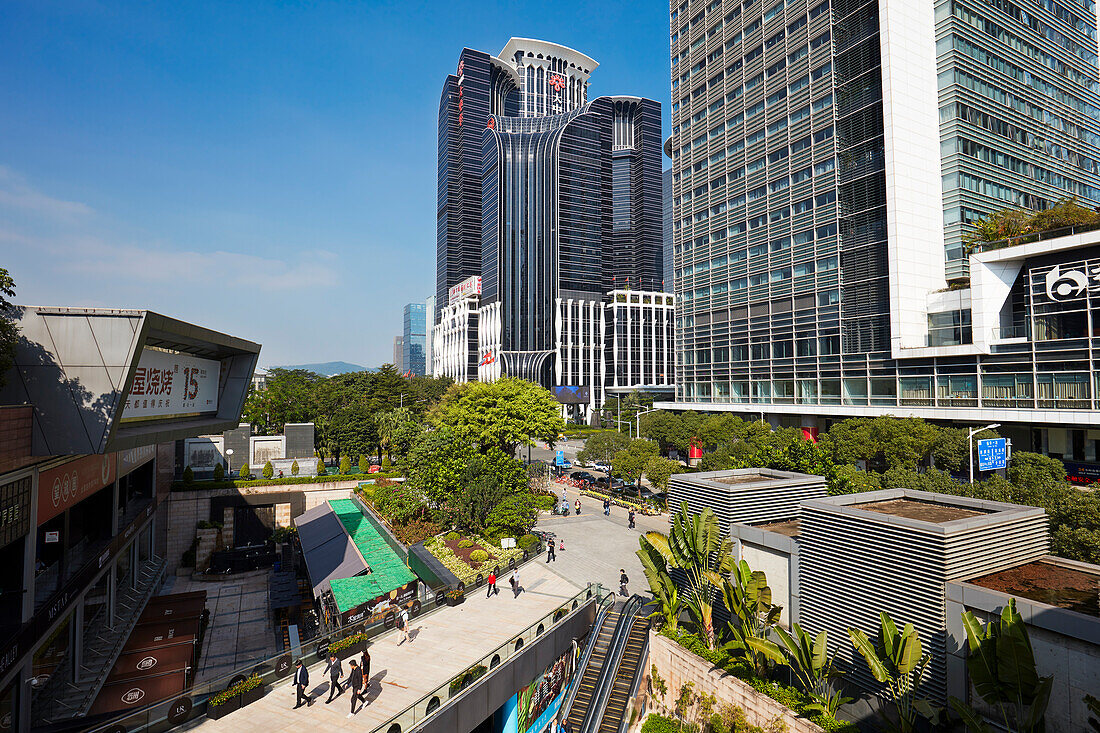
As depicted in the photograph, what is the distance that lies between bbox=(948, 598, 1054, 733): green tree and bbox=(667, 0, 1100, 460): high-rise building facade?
36687mm

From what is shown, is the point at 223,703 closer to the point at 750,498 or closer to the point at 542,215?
the point at 750,498

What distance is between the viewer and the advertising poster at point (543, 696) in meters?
20.4

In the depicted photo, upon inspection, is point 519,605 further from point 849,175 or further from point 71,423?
point 849,175

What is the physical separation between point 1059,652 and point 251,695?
1958cm

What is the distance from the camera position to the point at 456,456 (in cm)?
3659

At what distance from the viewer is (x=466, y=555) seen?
30.6 metres

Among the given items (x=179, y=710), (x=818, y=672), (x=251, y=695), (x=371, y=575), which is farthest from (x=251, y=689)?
(x=818, y=672)

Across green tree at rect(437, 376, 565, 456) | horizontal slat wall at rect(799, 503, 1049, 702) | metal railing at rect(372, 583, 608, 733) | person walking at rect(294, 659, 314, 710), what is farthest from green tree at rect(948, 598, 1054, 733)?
green tree at rect(437, 376, 565, 456)

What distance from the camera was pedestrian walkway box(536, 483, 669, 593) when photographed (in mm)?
31281

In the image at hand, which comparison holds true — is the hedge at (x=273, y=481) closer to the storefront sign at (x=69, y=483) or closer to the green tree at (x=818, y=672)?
the storefront sign at (x=69, y=483)

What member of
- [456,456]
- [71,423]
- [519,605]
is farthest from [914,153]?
[71,423]

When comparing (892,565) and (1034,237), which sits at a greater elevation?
(1034,237)

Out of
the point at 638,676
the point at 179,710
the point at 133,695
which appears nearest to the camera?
the point at 179,710

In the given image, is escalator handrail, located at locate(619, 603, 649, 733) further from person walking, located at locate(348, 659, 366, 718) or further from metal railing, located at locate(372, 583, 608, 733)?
person walking, located at locate(348, 659, 366, 718)
